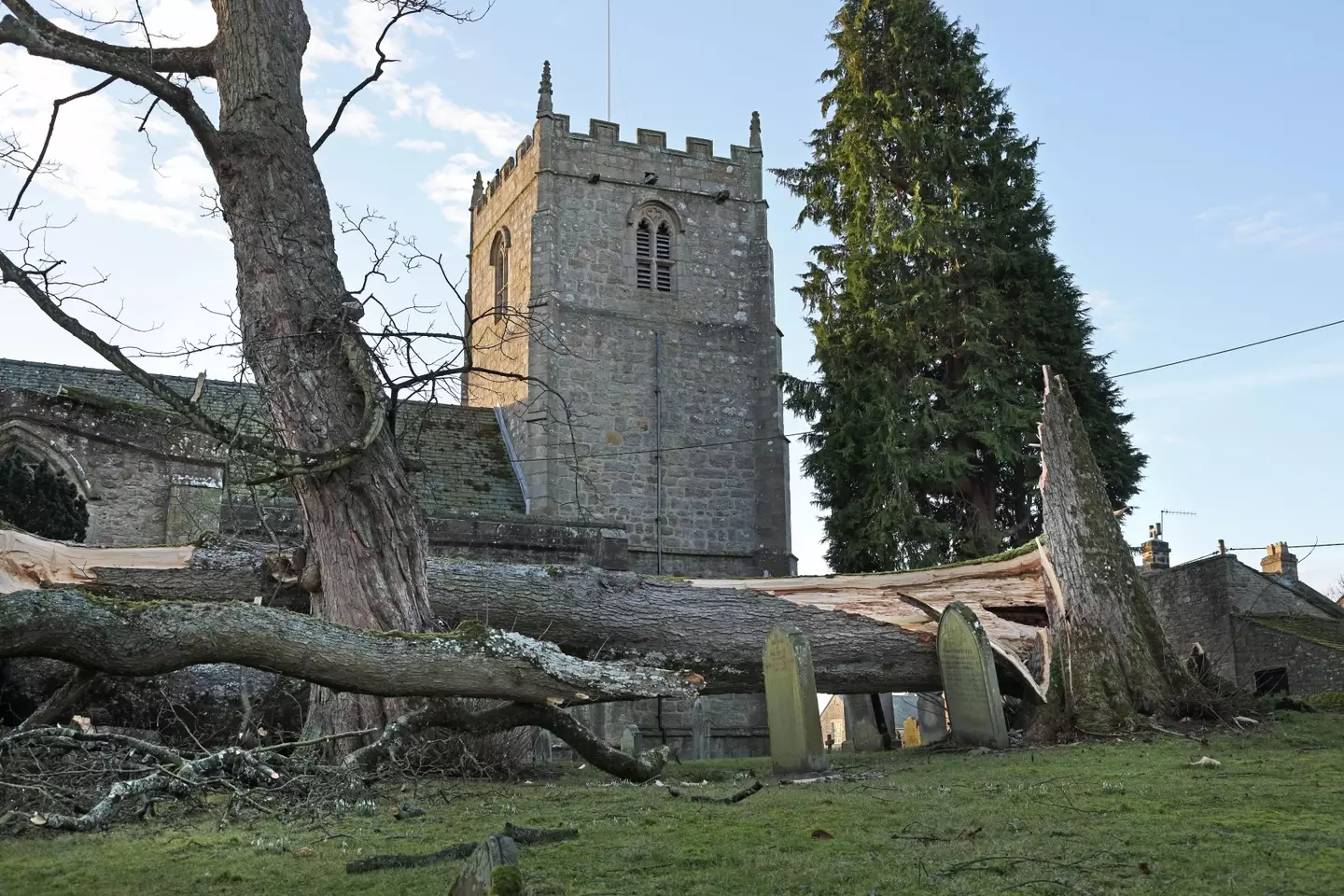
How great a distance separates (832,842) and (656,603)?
19.0ft

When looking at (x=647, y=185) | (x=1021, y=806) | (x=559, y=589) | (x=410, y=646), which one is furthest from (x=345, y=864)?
(x=647, y=185)

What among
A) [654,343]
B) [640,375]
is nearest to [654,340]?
[654,343]

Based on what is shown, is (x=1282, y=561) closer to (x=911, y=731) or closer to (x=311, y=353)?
(x=911, y=731)

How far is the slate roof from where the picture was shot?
20.8m

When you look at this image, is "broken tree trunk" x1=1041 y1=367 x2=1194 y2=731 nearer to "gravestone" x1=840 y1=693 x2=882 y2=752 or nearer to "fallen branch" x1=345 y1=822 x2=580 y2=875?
"gravestone" x1=840 y1=693 x2=882 y2=752

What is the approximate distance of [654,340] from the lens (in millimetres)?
26766

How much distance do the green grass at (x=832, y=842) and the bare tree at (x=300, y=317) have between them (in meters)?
1.46

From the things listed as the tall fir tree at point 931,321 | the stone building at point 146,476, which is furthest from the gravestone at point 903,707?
the stone building at point 146,476

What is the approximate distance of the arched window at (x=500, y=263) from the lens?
28750mm

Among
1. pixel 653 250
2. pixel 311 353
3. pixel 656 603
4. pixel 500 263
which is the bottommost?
pixel 656 603

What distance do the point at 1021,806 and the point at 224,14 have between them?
7579 mm

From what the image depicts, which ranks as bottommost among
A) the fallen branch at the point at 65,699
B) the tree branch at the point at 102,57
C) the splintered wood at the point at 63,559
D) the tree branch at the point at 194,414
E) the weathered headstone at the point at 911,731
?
the weathered headstone at the point at 911,731

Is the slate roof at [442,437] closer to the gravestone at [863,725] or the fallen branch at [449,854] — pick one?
the gravestone at [863,725]

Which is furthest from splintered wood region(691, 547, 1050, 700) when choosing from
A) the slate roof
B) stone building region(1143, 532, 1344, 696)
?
the slate roof
